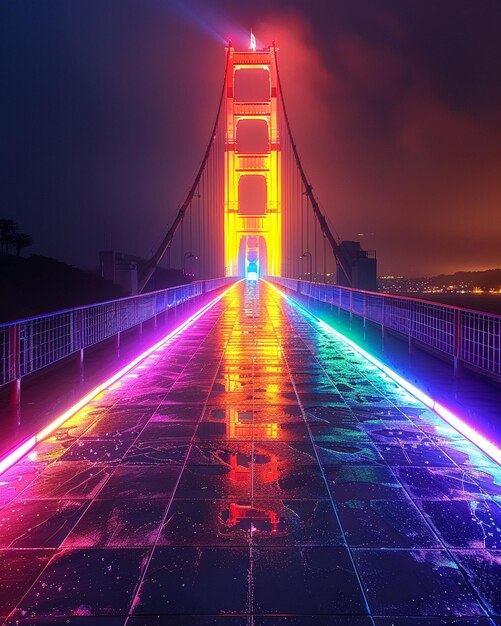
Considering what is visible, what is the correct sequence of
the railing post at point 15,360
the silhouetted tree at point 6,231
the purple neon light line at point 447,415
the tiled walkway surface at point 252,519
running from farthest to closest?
1. the silhouetted tree at point 6,231
2. the railing post at point 15,360
3. the purple neon light line at point 447,415
4. the tiled walkway surface at point 252,519

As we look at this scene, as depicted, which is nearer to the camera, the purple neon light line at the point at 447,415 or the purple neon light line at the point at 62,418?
the purple neon light line at the point at 62,418

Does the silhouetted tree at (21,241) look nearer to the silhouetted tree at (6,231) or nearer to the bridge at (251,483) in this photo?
the silhouetted tree at (6,231)

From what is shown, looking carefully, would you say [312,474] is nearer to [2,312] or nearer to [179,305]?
[179,305]

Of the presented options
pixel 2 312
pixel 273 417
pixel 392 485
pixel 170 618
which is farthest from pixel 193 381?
pixel 2 312

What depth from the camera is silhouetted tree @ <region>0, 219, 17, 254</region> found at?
107 m

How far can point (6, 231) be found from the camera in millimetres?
108000

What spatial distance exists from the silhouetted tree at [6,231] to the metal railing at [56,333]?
4196 inches

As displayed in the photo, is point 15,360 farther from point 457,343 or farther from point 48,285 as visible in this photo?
point 48,285

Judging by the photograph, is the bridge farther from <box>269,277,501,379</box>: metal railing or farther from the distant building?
the distant building

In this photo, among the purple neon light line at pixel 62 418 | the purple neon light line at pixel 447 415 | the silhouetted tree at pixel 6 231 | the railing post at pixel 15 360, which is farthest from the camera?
the silhouetted tree at pixel 6 231

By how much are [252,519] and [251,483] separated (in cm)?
56

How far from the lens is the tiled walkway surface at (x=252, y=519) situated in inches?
93.4

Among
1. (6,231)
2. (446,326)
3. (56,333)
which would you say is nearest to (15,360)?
(56,333)

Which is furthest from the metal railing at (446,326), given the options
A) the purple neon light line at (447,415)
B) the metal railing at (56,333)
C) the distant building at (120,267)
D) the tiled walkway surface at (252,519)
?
the distant building at (120,267)
